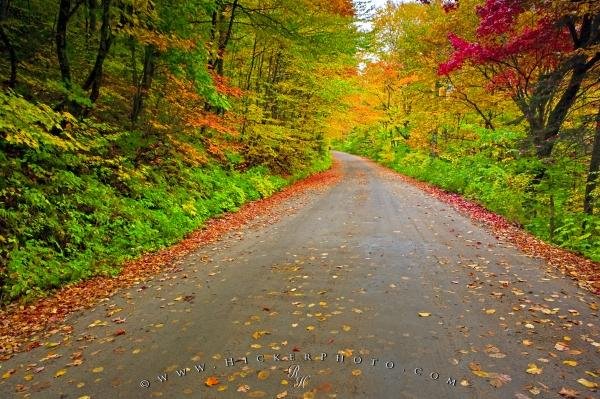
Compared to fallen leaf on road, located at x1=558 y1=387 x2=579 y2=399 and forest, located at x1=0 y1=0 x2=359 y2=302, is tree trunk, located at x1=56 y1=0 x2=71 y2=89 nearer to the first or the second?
forest, located at x1=0 y1=0 x2=359 y2=302

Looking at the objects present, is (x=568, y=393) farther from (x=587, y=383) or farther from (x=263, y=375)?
(x=263, y=375)

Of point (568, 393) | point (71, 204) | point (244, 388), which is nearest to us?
point (568, 393)

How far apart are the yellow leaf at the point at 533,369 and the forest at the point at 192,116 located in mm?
5203

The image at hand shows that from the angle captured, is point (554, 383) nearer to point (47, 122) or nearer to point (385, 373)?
point (385, 373)

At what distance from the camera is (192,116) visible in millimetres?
12305

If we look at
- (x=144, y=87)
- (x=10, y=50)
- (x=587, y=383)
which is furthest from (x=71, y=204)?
(x=587, y=383)

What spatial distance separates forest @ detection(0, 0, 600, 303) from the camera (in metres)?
7.46

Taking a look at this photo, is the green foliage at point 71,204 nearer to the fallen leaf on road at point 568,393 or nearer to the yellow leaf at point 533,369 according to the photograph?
the yellow leaf at point 533,369

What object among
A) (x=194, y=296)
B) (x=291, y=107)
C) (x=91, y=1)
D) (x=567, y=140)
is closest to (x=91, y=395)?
(x=194, y=296)

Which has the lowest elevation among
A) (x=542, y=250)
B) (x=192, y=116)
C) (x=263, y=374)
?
(x=263, y=374)

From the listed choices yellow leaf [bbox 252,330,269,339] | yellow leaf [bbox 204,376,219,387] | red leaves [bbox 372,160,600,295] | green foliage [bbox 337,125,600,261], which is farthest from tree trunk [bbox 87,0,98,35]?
green foliage [bbox 337,125,600,261]

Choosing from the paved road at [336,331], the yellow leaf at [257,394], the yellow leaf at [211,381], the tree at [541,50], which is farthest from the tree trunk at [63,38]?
the tree at [541,50]

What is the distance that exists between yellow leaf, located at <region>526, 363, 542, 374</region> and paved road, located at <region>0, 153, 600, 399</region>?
0.02 metres

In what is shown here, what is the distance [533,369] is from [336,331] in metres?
2.00
